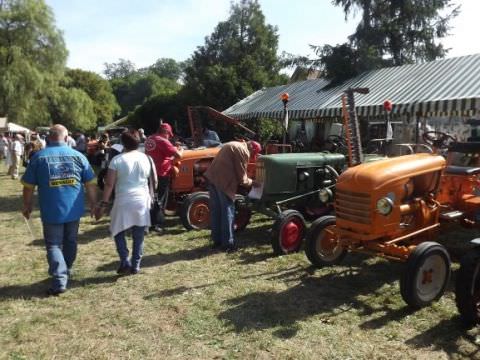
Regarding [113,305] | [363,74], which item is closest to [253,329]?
[113,305]

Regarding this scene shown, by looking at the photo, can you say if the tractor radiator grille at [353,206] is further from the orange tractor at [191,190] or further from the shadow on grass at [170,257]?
the orange tractor at [191,190]

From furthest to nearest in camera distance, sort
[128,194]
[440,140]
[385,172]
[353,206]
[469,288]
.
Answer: [440,140] < [128,194] < [353,206] < [385,172] < [469,288]

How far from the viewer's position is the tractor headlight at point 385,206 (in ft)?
13.4

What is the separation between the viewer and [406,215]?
443 cm

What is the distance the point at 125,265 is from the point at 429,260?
9.98 ft

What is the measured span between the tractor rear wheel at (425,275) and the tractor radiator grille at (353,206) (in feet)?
1.77

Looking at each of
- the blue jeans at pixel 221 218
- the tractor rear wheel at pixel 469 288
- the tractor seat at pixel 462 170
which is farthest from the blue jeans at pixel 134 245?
the tractor seat at pixel 462 170

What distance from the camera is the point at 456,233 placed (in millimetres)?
6824

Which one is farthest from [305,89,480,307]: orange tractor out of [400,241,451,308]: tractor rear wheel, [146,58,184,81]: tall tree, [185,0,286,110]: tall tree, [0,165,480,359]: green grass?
[146,58,184,81]: tall tree

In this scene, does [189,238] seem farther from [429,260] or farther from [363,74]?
[363,74]

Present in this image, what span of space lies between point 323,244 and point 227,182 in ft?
4.62

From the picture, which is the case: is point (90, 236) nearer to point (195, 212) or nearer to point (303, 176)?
point (195, 212)

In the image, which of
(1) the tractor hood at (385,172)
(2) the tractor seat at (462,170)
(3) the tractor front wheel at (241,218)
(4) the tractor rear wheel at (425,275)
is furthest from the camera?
(3) the tractor front wheel at (241,218)

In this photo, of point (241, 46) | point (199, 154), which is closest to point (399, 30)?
point (199, 154)
